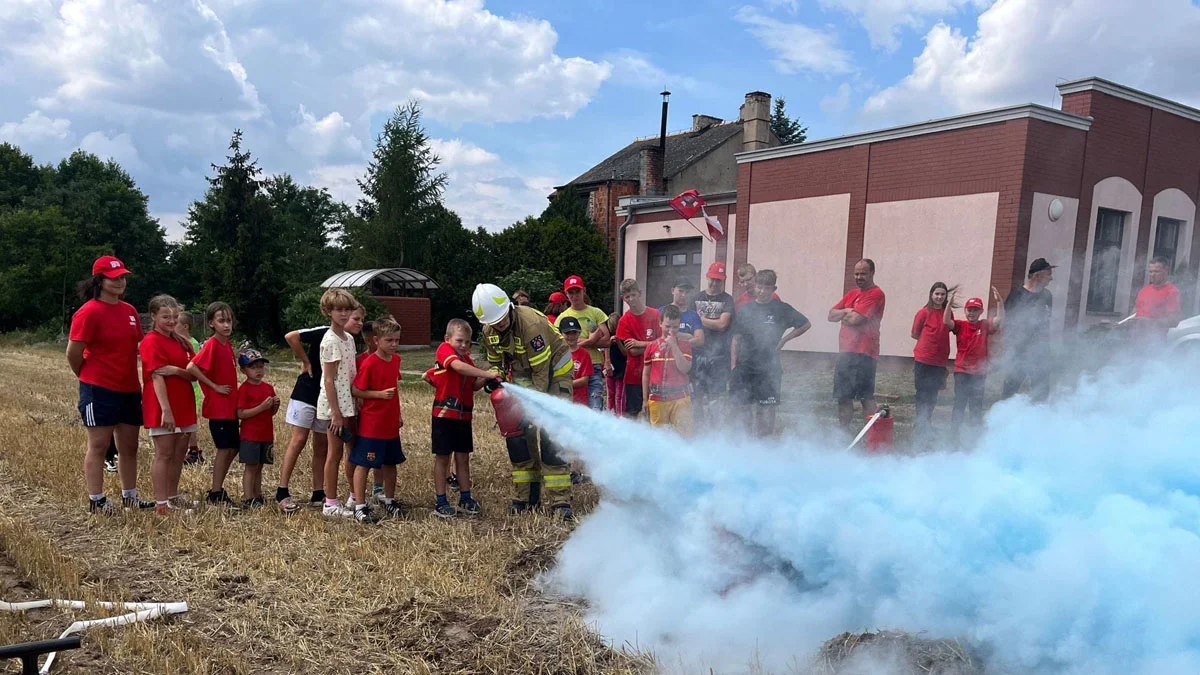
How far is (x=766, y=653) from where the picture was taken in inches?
133

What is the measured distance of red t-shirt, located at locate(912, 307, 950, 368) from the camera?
7.05 meters

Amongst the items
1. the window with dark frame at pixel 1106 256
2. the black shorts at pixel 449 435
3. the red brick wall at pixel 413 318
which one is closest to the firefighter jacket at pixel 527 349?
the black shorts at pixel 449 435

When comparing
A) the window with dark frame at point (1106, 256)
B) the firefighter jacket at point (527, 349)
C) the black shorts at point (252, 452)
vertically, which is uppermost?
the window with dark frame at point (1106, 256)

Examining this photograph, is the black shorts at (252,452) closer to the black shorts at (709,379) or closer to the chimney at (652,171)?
the black shorts at (709,379)

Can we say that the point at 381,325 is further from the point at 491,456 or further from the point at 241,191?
the point at 241,191

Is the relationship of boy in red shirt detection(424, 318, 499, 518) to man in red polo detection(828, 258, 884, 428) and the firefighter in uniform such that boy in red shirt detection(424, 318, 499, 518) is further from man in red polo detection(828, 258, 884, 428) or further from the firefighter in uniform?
man in red polo detection(828, 258, 884, 428)

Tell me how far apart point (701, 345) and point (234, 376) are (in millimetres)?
4031

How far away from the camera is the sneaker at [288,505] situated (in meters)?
5.83

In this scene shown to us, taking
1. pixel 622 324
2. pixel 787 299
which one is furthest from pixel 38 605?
pixel 787 299

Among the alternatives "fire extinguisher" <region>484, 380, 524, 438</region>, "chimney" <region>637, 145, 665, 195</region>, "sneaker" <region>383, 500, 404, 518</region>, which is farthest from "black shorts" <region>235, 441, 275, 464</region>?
"chimney" <region>637, 145, 665, 195</region>

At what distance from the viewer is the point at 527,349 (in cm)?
573

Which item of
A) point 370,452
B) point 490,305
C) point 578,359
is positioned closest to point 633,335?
point 578,359

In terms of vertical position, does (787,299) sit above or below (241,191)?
below

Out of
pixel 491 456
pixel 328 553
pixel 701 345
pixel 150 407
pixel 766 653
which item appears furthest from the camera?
pixel 491 456
